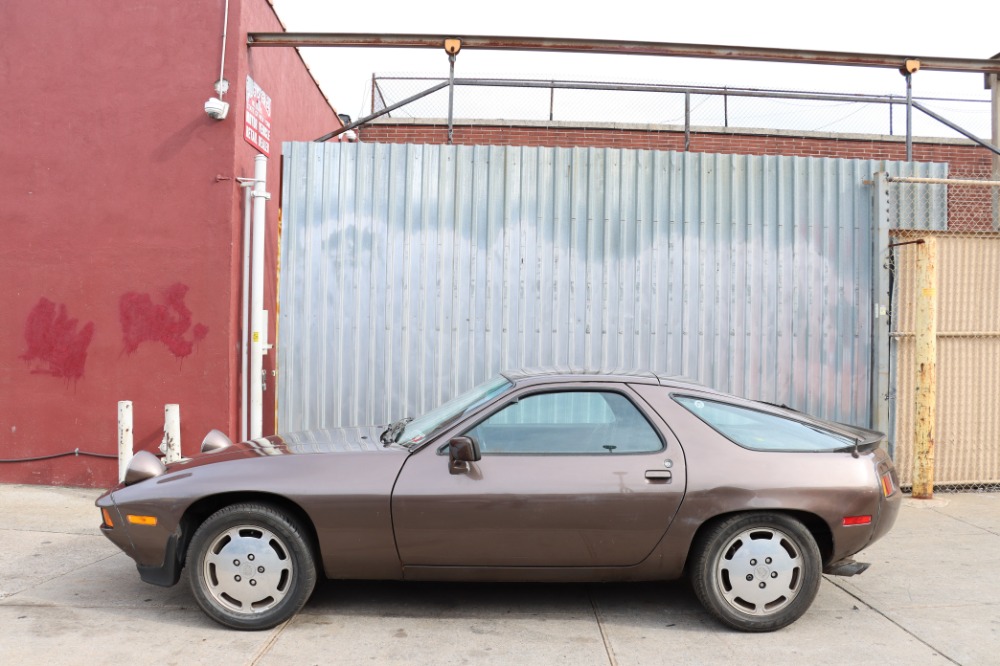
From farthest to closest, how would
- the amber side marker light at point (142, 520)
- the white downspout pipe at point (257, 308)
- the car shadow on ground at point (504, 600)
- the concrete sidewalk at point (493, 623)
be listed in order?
the white downspout pipe at point (257, 308), the car shadow on ground at point (504, 600), the amber side marker light at point (142, 520), the concrete sidewalk at point (493, 623)

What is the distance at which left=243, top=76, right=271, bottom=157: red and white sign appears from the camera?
7480 mm

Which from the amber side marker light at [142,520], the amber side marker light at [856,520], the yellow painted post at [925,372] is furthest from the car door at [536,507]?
the yellow painted post at [925,372]

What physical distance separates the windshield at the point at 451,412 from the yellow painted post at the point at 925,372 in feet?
14.5

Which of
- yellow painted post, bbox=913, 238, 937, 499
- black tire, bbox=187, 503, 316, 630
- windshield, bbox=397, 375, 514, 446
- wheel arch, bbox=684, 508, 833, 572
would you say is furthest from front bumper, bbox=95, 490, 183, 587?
yellow painted post, bbox=913, 238, 937, 499

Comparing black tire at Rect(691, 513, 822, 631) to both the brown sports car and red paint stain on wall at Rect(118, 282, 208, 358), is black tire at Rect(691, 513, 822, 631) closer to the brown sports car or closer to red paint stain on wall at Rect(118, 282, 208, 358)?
the brown sports car

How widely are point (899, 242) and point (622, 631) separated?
17.3 feet

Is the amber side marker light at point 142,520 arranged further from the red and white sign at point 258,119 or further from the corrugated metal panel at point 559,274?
the red and white sign at point 258,119

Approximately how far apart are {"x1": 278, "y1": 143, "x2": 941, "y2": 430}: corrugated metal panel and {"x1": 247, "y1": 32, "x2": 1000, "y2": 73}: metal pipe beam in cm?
106

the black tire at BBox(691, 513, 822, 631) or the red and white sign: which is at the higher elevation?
the red and white sign

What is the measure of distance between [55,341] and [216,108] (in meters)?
2.66

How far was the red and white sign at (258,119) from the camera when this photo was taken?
748cm

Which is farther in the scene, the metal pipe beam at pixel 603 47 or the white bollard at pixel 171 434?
the metal pipe beam at pixel 603 47

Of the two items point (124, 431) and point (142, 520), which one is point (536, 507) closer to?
point (142, 520)

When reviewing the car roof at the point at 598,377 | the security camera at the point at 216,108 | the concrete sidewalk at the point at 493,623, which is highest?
the security camera at the point at 216,108
